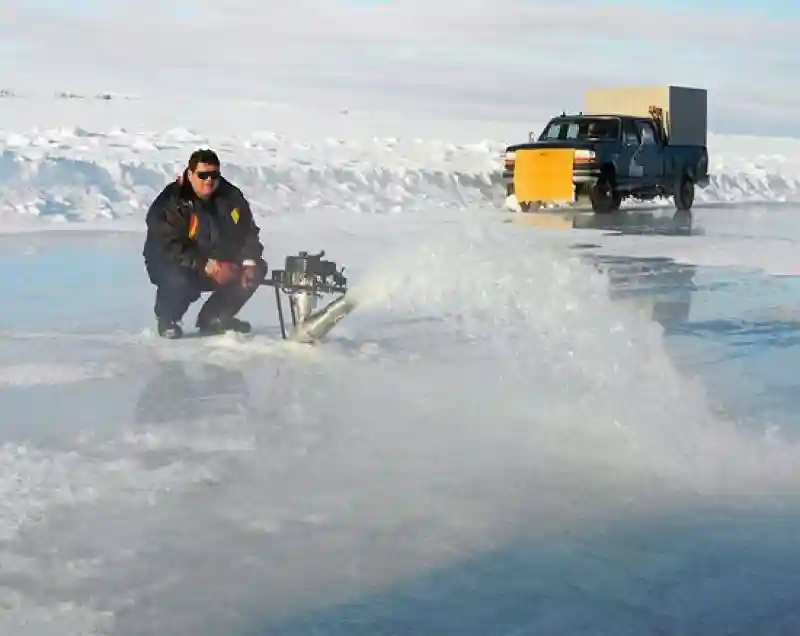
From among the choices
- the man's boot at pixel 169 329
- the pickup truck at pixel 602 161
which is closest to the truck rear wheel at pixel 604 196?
the pickup truck at pixel 602 161

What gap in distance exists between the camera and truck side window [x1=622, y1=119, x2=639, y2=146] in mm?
18328

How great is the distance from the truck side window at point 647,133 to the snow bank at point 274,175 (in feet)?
11.2

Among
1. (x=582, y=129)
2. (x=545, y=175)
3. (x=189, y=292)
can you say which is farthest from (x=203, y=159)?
(x=582, y=129)

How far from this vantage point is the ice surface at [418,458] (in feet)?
8.12

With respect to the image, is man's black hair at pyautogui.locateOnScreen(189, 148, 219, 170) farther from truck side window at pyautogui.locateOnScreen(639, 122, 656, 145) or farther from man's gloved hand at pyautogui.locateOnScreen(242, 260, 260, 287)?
truck side window at pyautogui.locateOnScreen(639, 122, 656, 145)

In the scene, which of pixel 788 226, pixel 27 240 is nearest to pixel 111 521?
pixel 27 240

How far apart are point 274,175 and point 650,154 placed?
6.99m

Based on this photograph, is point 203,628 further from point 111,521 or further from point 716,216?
point 716,216

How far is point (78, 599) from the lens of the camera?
95.8 inches

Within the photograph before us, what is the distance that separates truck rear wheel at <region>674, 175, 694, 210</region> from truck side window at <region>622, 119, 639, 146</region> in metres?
2.21

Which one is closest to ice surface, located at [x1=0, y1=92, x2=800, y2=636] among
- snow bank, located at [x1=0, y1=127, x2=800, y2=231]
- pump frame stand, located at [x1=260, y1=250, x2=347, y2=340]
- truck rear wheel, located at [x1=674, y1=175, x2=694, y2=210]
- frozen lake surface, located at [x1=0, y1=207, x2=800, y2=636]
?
frozen lake surface, located at [x1=0, y1=207, x2=800, y2=636]

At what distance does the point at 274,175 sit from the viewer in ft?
66.4

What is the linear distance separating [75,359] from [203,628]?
3241 millimetres

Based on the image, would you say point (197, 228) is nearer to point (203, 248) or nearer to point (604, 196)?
point (203, 248)
